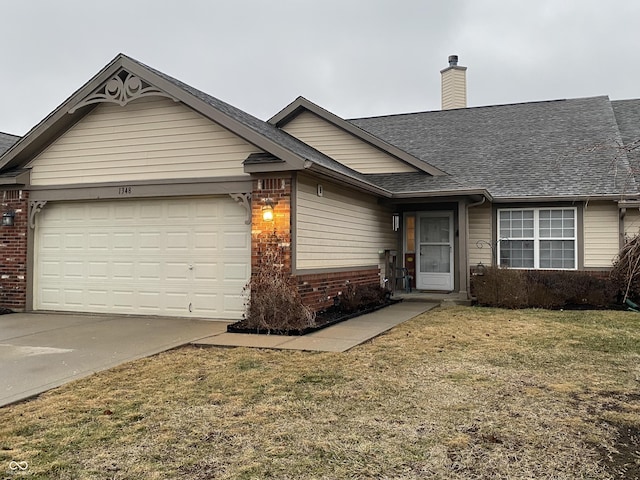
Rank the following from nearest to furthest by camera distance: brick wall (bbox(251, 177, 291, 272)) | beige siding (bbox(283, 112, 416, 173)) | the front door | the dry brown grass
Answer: the dry brown grass, brick wall (bbox(251, 177, 291, 272)), the front door, beige siding (bbox(283, 112, 416, 173))

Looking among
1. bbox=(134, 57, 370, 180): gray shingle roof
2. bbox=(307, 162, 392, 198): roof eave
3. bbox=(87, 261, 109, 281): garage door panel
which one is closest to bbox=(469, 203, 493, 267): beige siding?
bbox=(307, 162, 392, 198): roof eave

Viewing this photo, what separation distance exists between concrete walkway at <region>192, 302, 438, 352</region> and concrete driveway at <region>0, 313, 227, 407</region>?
0.51 metres

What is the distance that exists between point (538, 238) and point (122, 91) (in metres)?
10.1

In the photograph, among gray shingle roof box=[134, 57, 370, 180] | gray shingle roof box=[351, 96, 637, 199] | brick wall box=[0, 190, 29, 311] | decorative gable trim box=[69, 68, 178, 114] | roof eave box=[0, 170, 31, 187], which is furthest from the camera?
gray shingle roof box=[351, 96, 637, 199]

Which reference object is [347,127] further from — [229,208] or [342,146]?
[229,208]

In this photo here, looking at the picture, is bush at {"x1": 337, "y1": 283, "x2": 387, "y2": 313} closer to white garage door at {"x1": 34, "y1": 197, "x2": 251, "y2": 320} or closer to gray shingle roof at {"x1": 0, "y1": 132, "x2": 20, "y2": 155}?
white garage door at {"x1": 34, "y1": 197, "x2": 251, "y2": 320}

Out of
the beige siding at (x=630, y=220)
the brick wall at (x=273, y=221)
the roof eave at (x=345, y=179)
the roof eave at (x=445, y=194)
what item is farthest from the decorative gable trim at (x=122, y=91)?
the beige siding at (x=630, y=220)

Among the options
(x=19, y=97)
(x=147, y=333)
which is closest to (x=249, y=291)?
(x=147, y=333)

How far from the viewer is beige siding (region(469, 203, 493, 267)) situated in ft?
45.2

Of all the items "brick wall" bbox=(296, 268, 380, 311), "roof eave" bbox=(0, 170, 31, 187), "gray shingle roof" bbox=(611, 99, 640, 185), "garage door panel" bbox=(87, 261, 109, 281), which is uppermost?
"gray shingle roof" bbox=(611, 99, 640, 185)

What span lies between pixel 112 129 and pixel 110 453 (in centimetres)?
823

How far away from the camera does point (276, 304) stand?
28.2 feet

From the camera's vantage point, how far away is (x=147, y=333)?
27.5ft

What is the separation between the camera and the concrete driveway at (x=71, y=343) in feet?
18.4
